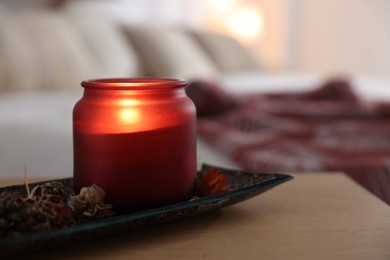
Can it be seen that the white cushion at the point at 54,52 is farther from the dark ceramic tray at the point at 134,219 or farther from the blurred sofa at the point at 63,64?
the dark ceramic tray at the point at 134,219

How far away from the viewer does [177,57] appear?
2.36 m

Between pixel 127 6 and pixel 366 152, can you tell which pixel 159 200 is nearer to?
pixel 366 152

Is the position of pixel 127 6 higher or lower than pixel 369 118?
higher

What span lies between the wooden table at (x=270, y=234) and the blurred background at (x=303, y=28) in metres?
2.43

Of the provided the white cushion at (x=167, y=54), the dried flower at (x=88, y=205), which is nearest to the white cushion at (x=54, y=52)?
the white cushion at (x=167, y=54)

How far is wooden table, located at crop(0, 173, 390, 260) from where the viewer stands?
0.53 meters

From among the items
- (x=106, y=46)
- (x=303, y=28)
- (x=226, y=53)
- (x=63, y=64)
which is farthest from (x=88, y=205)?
(x=303, y=28)

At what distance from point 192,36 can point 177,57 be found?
366mm

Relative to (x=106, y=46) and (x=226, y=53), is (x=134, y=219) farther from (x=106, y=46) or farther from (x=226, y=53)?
(x=226, y=53)

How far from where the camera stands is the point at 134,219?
54 cm

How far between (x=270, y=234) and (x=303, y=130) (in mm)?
810

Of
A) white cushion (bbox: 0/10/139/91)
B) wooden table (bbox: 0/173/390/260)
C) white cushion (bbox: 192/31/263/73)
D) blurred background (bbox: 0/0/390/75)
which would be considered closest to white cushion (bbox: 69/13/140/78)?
white cushion (bbox: 0/10/139/91)

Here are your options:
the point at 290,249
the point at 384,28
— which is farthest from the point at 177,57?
the point at 290,249

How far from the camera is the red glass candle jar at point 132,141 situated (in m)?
0.58
